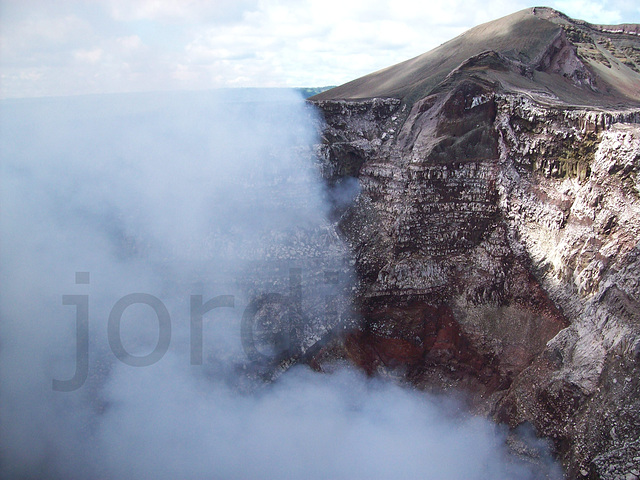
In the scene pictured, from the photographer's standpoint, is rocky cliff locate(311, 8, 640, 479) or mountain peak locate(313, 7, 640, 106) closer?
rocky cliff locate(311, 8, 640, 479)

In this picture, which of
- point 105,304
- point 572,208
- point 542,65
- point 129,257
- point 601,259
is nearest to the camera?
point 601,259

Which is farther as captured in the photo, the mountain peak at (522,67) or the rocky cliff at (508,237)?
the mountain peak at (522,67)

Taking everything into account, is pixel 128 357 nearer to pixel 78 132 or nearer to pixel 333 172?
pixel 78 132

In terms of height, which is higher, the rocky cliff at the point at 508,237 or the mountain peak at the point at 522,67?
the mountain peak at the point at 522,67

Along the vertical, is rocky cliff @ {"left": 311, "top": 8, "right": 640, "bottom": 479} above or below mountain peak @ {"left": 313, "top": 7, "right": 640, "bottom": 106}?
below

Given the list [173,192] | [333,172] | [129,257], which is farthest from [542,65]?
[129,257]
